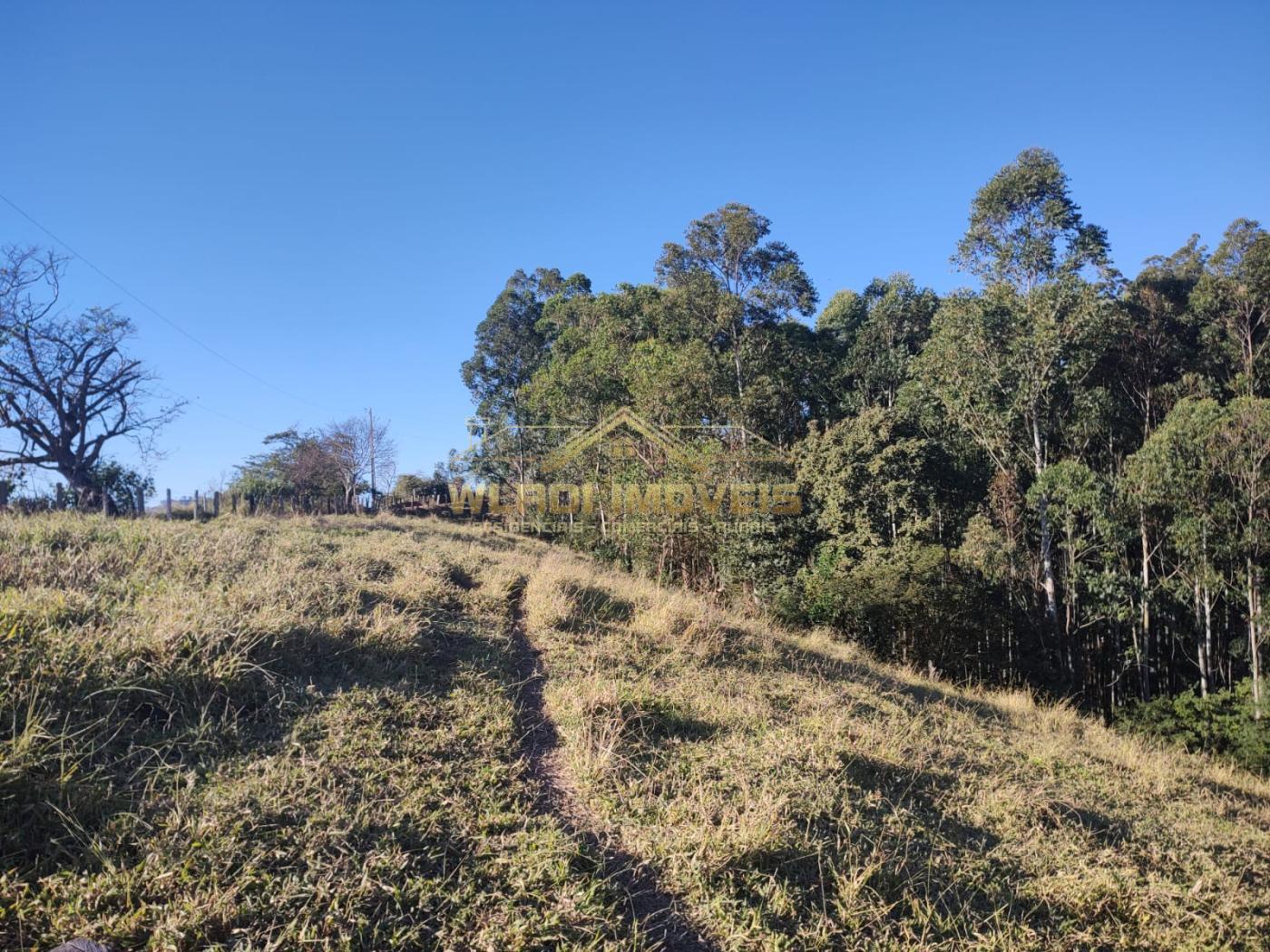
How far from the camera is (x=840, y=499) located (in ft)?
52.9

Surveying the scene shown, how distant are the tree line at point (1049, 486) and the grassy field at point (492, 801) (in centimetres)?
825

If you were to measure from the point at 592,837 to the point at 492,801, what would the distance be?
0.61 meters

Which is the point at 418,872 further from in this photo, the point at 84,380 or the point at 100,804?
the point at 84,380

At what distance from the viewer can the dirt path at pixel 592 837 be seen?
9.20 ft

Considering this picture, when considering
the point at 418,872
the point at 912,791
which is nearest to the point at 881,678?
the point at 912,791

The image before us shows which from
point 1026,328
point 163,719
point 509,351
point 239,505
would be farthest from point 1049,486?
point 509,351

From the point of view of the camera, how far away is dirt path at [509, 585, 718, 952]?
2803 millimetres

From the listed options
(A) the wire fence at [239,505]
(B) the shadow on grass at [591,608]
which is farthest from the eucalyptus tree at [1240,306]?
(A) the wire fence at [239,505]

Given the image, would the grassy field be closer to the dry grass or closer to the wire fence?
the dry grass

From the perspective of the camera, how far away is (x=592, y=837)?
3402mm

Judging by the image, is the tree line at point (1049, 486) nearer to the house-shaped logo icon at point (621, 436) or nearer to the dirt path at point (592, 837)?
the house-shaped logo icon at point (621, 436)

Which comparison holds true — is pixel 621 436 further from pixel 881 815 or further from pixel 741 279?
pixel 881 815

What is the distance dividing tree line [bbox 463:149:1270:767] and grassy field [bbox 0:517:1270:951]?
825 centimetres

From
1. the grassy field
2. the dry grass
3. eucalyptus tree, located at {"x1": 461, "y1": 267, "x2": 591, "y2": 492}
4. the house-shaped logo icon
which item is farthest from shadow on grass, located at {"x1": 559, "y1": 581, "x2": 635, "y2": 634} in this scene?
eucalyptus tree, located at {"x1": 461, "y1": 267, "x2": 591, "y2": 492}
